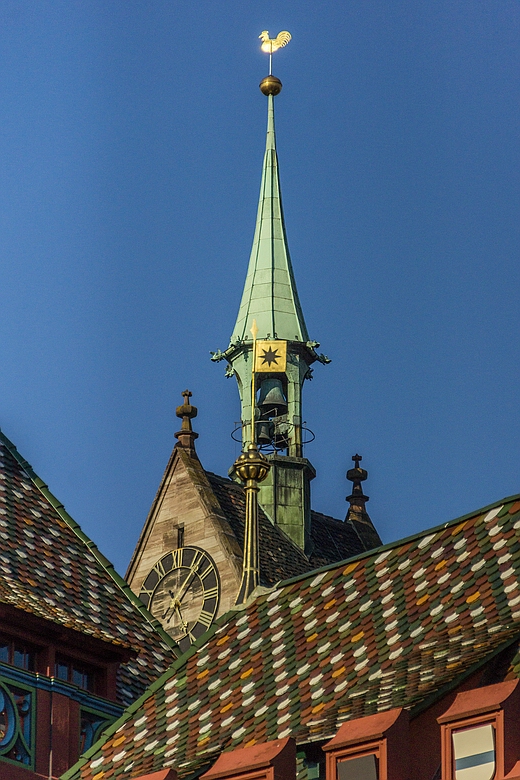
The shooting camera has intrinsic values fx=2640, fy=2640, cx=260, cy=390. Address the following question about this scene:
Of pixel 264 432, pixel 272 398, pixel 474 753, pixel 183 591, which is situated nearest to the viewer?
pixel 474 753

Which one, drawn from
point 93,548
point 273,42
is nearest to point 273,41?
point 273,42

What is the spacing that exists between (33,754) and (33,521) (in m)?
6.11

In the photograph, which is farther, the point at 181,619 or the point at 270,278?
the point at 270,278

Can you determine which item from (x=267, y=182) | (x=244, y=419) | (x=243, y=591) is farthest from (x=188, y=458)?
(x=243, y=591)

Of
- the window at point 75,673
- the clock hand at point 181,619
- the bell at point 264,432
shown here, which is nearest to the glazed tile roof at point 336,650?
the window at point 75,673

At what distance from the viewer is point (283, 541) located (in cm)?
7081

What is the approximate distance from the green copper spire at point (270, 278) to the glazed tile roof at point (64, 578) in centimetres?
3411

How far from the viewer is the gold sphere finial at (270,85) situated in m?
84.0

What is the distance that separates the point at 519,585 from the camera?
107 feet

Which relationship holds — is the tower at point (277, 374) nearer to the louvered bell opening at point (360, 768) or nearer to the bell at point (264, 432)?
the bell at point (264, 432)

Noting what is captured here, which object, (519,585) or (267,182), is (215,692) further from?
(267,182)

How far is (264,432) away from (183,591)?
23.1 ft

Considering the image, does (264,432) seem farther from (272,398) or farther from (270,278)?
(270,278)

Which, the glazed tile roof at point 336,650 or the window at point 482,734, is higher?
the glazed tile roof at point 336,650
